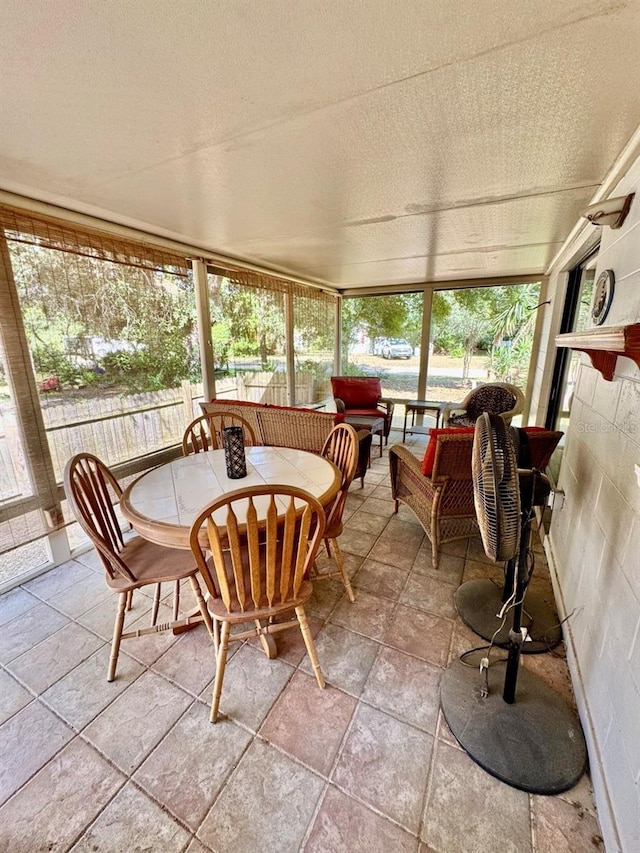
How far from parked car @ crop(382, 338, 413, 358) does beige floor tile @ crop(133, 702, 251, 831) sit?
4868 millimetres

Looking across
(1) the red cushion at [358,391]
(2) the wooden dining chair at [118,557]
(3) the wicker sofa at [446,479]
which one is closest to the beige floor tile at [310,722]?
(2) the wooden dining chair at [118,557]

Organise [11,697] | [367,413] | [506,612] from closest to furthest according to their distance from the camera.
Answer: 1. [11,697]
2. [506,612]
3. [367,413]

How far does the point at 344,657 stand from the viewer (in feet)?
5.25

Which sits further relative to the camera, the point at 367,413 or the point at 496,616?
the point at 367,413

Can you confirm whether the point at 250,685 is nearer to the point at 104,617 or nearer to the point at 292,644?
the point at 292,644

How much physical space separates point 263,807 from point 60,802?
26.0 inches

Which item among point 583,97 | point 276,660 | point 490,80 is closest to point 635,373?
point 583,97

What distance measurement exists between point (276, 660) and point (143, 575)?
2.39 feet

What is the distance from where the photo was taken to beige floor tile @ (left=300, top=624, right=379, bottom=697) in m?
1.49

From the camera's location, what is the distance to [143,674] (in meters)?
1.53

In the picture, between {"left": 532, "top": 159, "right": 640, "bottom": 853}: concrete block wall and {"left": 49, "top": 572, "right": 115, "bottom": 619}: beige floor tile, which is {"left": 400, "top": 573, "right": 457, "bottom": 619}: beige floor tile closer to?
{"left": 532, "top": 159, "right": 640, "bottom": 853}: concrete block wall

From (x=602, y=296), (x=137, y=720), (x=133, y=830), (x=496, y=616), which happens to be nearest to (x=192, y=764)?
(x=133, y=830)

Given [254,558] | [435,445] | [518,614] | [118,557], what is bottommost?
[518,614]

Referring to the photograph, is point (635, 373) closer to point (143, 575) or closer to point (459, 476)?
point (459, 476)
